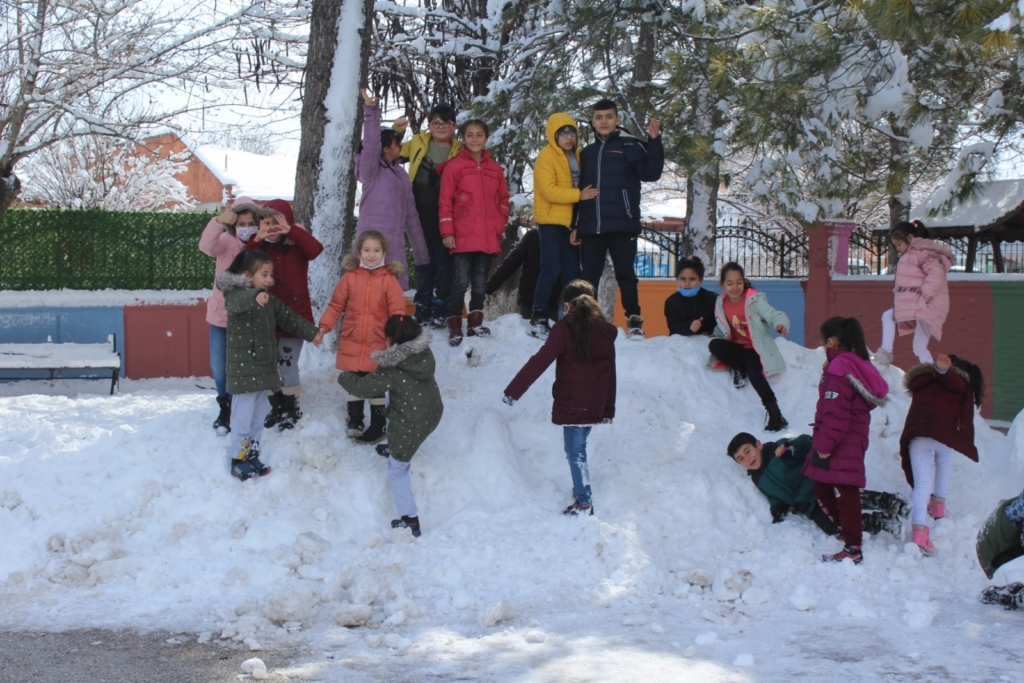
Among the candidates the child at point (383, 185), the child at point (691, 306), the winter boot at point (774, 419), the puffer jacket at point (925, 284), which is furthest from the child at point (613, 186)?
the puffer jacket at point (925, 284)

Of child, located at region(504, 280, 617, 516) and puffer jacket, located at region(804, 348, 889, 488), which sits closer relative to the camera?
puffer jacket, located at region(804, 348, 889, 488)

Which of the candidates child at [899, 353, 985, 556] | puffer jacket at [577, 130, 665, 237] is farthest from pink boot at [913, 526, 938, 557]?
puffer jacket at [577, 130, 665, 237]

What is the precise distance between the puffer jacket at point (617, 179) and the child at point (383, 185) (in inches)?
58.2

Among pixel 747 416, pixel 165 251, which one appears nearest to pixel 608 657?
pixel 747 416

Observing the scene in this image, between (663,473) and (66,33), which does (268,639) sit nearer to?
(663,473)

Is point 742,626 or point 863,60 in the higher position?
point 863,60

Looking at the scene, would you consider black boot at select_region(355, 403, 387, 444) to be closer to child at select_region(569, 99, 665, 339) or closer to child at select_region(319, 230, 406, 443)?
child at select_region(319, 230, 406, 443)

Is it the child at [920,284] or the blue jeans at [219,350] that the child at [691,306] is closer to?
the child at [920,284]

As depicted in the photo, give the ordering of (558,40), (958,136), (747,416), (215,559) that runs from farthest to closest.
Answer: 1. (558,40)
2. (958,136)
3. (747,416)
4. (215,559)

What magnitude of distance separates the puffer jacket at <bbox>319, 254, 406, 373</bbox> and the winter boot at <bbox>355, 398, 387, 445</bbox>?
0.90 feet

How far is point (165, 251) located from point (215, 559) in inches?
304

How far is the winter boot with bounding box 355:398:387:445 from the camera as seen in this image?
6.48m

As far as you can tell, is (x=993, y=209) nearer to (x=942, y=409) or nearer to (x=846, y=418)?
(x=942, y=409)

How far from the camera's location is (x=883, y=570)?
5539 millimetres
